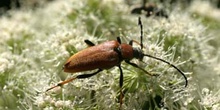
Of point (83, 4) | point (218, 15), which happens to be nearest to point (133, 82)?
point (83, 4)

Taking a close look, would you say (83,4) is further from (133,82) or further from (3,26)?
(133,82)

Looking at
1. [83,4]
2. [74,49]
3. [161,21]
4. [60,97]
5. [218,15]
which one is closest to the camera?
[60,97]

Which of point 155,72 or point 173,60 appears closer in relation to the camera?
point 155,72

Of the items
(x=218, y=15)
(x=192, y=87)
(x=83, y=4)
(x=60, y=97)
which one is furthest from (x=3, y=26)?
(x=218, y=15)

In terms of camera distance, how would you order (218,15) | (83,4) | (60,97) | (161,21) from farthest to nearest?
(218,15) < (83,4) < (161,21) < (60,97)

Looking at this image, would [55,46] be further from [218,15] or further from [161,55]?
[218,15]

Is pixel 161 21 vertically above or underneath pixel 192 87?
above
